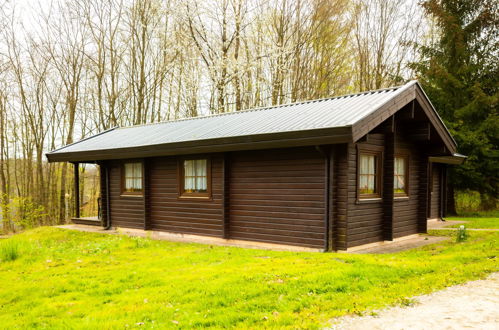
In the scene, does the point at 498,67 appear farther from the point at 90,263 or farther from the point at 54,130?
the point at 54,130

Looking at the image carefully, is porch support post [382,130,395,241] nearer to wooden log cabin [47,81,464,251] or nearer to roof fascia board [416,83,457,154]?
wooden log cabin [47,81,464,251]

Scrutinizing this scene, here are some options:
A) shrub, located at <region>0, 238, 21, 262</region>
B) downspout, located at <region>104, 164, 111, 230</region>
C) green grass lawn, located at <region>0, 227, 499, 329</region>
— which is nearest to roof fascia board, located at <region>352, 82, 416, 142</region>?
green grass lawn, located at <region>0, 227, 499, 329</region>

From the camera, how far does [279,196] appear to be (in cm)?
830

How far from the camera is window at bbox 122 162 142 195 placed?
11.5m

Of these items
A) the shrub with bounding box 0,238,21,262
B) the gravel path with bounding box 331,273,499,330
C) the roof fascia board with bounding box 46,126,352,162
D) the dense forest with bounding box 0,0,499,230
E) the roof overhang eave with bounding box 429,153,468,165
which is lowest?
the shrub with bounding box 0,238,21,262

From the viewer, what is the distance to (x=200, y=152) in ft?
29.8

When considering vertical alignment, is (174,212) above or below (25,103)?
below

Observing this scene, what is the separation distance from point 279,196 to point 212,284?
357 centimetres

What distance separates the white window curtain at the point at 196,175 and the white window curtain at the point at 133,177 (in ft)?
6.56

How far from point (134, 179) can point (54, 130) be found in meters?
10.4

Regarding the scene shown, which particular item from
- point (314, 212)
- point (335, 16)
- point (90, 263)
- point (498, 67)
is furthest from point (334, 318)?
point (335, 16)

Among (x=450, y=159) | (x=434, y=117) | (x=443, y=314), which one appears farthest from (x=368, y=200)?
(x=450, y=159)

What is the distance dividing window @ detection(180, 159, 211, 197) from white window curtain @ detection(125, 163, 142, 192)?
75.0 inches

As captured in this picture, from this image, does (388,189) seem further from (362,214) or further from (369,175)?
(362,214)
